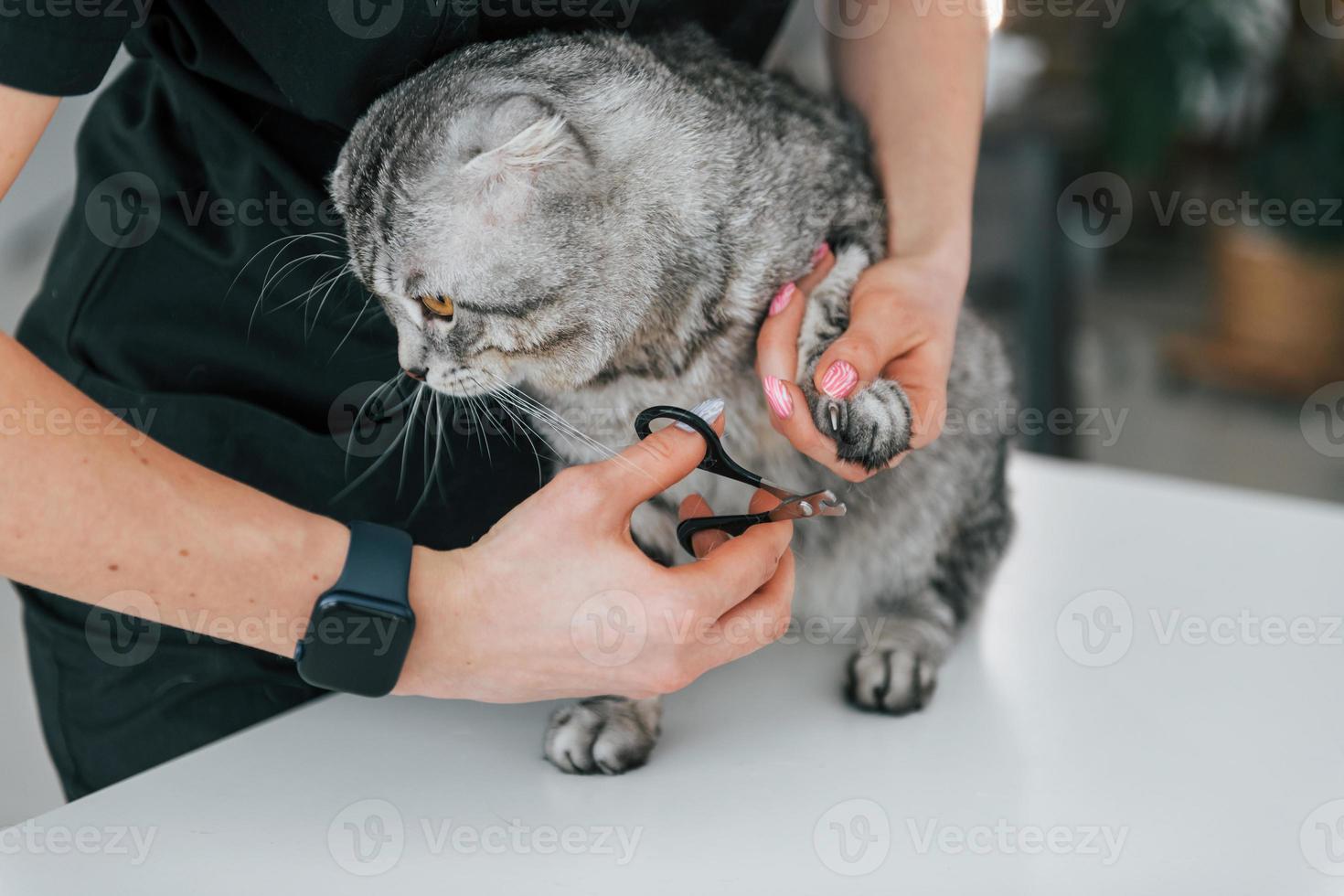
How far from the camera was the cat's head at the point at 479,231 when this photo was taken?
84 centimetres

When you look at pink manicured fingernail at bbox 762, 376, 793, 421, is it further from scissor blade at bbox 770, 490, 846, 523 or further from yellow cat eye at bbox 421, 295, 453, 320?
yellow cat eye at bbox 421, 295, 453, 320

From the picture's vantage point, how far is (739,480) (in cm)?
83

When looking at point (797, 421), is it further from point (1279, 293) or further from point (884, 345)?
point (1279, 293)

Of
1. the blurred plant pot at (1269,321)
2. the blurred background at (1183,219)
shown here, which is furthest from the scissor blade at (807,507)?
the blurred plant pot at (1269,321)

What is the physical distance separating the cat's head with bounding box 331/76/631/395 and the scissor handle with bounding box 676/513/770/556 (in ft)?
0.57

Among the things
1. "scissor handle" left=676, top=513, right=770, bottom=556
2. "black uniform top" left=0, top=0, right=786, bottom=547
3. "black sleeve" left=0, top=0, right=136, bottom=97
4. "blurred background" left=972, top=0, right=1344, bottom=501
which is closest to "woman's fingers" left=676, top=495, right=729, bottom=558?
"scissor handle" left=676, top=513, right=770, bottom=556

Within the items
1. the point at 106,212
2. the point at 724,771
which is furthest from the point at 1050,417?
the point at 106,212

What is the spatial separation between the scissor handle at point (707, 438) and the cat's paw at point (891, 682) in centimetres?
25

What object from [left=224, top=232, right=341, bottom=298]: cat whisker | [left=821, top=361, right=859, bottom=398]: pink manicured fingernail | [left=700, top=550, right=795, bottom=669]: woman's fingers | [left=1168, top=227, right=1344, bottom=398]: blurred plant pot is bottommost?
[left=700, top=550, right=795, bottom=669]: woman's fingers

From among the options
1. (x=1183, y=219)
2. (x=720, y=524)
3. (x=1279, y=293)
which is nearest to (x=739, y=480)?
(x=720, y=524)

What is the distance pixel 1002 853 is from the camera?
78 centimetres

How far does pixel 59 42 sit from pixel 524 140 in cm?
29

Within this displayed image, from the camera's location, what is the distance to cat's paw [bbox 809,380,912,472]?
842mm

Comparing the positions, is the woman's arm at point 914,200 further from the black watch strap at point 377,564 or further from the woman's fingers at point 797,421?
the black watch strap at point 377,564
